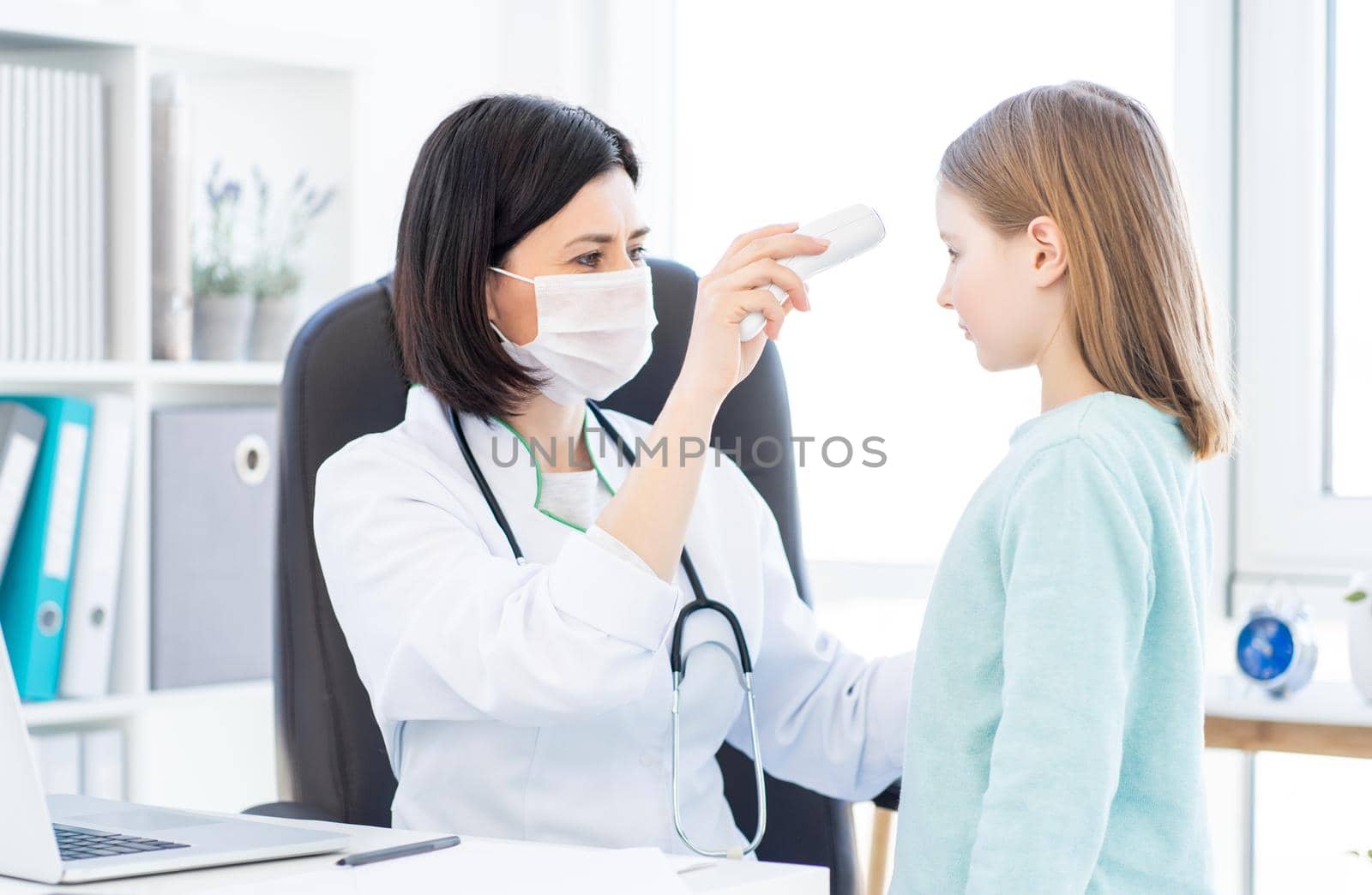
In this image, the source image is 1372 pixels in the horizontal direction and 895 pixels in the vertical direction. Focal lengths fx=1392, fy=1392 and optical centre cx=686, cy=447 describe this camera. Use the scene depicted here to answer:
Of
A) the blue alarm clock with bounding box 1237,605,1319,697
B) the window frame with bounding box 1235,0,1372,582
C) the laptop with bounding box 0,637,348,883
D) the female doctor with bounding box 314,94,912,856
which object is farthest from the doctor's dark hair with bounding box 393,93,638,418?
the window frame with bounding box 1235,0,1372,582

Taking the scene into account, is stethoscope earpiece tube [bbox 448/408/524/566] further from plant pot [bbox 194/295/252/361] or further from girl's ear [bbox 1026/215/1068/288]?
plant pot [bbox 194/295/252/361]

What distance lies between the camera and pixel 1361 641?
1.61 m

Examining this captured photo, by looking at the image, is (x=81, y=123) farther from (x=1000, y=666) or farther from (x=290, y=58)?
(x=1000, y=666)

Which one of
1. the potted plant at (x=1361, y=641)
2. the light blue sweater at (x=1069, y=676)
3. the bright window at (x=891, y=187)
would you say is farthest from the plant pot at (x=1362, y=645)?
the light blue sweater at (x=1069, y=676)

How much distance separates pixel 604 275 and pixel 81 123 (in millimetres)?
908

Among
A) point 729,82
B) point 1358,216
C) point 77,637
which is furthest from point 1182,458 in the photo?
point 729,82

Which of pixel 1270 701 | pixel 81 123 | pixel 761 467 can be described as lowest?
pixel 1270 701

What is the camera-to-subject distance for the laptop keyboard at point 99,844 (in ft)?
2.61

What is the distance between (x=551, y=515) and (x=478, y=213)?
289 mm

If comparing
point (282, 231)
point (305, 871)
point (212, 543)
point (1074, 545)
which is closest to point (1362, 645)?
point (1074, 545)

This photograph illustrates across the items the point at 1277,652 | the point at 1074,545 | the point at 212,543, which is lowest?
the point at 1277,652

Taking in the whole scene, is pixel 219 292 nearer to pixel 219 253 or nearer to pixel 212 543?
pixel 219 253

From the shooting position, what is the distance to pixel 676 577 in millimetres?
1316

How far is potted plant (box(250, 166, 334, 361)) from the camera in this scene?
2045mm
